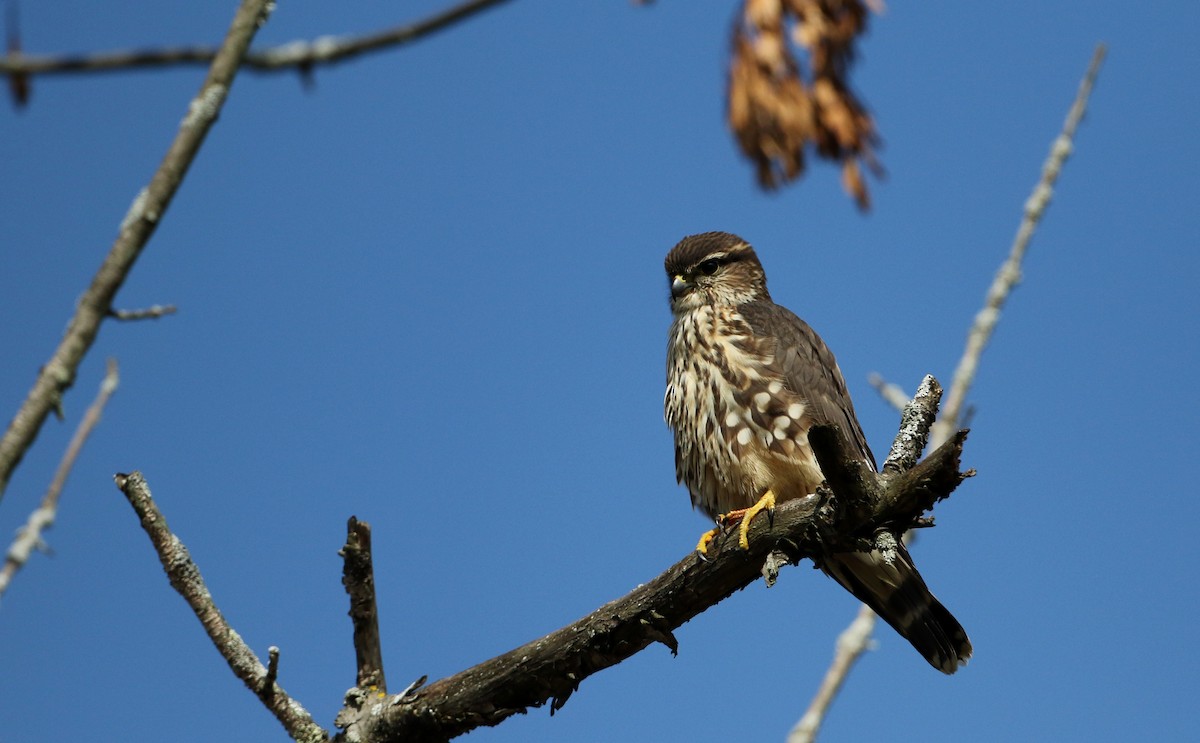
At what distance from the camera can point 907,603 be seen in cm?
394

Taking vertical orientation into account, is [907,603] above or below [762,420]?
below

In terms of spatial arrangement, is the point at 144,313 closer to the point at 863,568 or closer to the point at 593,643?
the point at 593,643

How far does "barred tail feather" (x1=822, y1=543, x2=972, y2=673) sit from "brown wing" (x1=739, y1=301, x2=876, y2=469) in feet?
1.75

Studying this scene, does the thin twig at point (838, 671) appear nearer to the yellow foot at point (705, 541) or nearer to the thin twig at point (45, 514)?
the yellow foot at point (705, 541)

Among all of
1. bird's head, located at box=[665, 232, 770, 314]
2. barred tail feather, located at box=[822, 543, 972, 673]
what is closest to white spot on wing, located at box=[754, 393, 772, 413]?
barred tail feather, located at box=[822, 543, 972, 673]

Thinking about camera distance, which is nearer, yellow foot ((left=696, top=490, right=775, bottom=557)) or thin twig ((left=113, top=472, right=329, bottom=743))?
yellow foot ((left=696, top=490, right=775, bottom=557))

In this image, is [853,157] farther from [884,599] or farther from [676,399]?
[676,399]

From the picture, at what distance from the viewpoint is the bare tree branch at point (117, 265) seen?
1321mm

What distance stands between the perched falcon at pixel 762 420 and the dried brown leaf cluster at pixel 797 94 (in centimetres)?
193

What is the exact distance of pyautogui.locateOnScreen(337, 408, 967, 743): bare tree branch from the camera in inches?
125

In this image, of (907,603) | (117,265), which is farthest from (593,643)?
(117,265)

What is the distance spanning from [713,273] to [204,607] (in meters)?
2.60

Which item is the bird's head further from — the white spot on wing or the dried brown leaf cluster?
the dried brown leaf cluster

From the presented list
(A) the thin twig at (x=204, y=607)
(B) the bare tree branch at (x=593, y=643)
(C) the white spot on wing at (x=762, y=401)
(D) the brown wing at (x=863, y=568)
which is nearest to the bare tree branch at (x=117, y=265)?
(B) the bare tree branch at (x=593, y=643)
